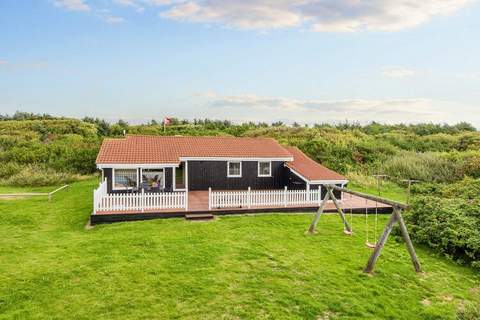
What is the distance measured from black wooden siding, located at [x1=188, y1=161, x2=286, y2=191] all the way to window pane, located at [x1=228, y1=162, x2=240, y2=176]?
0.89 feet

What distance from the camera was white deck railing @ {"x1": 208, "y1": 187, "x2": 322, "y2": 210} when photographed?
14.1m

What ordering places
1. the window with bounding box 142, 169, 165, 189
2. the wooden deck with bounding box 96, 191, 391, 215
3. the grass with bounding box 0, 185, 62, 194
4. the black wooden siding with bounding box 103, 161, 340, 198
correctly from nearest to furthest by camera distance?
the wooden deck with bounding box 96, 191, 391, 215, the window with bounding box 142, 169, 165, 189, the black wooden siding with bounding box 103, 161, 340, 198, the grass with bounding box 0, 185, 62, 194

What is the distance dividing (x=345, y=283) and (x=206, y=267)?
3.36 metres

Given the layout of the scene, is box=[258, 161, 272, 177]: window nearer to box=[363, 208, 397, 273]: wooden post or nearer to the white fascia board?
the white fascia board

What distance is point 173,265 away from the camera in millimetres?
8328

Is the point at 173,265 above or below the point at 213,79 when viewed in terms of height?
below

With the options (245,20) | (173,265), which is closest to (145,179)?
(173,265)

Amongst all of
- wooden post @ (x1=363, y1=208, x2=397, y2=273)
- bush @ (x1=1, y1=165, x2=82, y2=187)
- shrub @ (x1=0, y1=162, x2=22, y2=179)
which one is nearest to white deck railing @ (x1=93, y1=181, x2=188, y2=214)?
wooden post @ (x1=363, y1=208, x2=397, y2=273)

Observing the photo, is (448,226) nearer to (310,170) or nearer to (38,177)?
A: (310,170)

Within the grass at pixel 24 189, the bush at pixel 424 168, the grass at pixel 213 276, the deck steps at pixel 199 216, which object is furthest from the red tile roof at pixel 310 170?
the grass at pixel 24 189

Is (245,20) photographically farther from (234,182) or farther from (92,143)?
(92,143)

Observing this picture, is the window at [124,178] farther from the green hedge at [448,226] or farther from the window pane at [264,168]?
the green hedge at [448,226]

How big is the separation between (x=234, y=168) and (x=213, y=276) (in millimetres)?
10646

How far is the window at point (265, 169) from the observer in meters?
18.5
